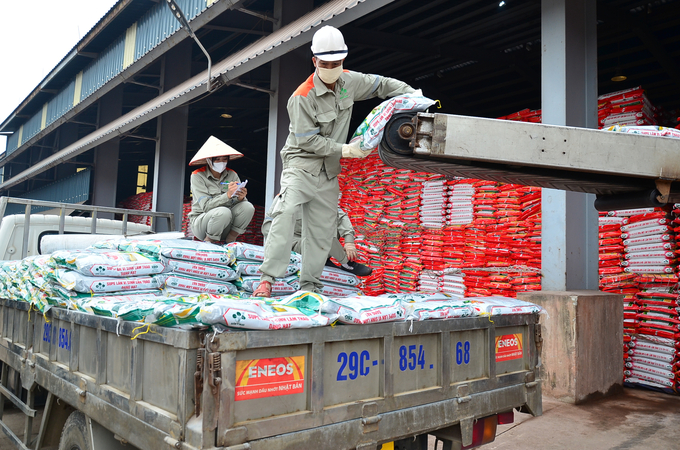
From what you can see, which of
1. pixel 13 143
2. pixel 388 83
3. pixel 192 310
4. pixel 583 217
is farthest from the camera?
pixel 13 143

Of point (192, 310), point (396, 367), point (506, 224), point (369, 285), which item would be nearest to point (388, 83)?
point (396, 367)

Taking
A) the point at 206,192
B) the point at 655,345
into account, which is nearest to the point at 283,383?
the point at 206,192

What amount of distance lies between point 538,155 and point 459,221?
5383 mm

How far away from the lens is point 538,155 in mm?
2184

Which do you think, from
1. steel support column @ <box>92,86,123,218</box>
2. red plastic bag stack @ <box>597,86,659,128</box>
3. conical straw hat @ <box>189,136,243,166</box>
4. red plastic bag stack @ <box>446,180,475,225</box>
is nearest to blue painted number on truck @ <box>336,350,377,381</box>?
conical straw hat @ <box>189,136,243,166</box>

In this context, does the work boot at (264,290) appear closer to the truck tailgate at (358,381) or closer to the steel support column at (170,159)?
the truck tailgate at (358,381)

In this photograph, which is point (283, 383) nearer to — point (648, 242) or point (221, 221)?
point (221, 221)

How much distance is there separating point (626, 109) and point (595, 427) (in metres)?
3.74

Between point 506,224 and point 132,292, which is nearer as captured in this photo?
point 132,292

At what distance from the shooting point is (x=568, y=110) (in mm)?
5305

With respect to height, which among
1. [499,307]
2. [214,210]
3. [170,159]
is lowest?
[499,307]

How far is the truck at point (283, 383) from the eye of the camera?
185cm

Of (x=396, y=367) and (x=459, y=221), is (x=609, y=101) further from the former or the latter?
(x=396, y=367)

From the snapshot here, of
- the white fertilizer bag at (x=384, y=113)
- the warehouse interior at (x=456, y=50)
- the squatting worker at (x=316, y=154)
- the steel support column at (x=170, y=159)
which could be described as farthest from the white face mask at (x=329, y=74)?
the steel support column at (x=170, y=159)
